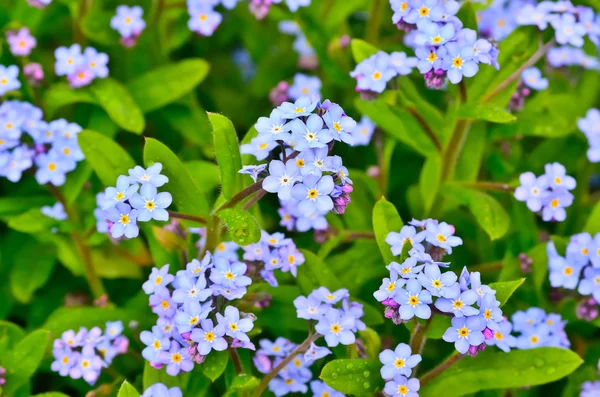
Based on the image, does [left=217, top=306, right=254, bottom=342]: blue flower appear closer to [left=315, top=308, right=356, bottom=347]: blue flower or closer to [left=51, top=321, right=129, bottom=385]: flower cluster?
[left=315, top=308, right=356, bottom=347]: blue flower

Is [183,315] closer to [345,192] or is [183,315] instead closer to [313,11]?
[345,192]

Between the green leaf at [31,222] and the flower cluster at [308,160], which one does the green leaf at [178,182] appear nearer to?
the flower cluster at [308,160]

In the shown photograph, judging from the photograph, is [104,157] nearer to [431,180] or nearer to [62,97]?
[62,97]

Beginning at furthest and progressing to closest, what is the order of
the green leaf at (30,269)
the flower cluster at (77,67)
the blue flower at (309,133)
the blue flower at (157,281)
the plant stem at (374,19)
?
the plant stem at (374,19)
the flower cluster at (77,67)
the green leaf at (30,269)
the blue flower at (157,281)
the blue flower at (309,133)

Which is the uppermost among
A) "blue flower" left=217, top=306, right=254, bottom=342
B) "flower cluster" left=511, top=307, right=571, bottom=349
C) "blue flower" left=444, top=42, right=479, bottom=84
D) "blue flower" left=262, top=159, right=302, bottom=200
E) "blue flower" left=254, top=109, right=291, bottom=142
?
"blue flower" left=444, top=42, right=479, bottom=84

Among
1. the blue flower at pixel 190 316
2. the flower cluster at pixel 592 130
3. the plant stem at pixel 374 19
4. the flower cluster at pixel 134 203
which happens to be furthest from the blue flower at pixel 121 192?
the flower cluster at pixel 592 130

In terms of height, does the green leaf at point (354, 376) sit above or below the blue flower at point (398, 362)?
below

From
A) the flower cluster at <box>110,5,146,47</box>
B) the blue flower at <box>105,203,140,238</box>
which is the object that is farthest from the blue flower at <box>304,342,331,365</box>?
the flower cluster at <box>110,5,146,47</box>

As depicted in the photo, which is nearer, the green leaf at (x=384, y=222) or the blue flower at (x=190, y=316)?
the blue flower at (x=190, y=316)
